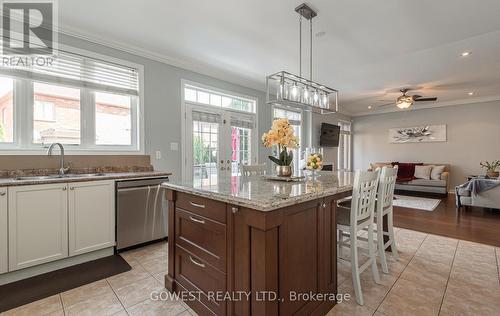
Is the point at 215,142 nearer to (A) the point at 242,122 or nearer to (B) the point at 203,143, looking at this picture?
(B) the point at 203,143

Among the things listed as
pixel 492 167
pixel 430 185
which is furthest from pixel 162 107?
pixel 492 167

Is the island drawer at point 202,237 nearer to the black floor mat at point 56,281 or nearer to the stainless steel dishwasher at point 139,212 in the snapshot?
the black floor mat at point 56,281

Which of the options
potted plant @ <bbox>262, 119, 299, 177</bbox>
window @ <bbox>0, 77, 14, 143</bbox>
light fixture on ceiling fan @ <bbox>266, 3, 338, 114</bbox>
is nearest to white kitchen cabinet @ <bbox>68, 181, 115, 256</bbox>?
window @ <bbox>0, 77, 14, 143</bbox>

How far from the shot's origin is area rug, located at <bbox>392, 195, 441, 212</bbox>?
16.4 feet

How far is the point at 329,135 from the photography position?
23.4ft

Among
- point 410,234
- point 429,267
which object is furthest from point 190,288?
point 410,234

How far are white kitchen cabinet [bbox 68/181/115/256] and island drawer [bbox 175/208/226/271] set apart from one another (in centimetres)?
120

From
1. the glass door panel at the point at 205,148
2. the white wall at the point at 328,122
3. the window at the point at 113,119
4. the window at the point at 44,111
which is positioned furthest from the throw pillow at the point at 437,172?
the window at the point at 44,111

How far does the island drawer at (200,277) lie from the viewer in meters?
1.55

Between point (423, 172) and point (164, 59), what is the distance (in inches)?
291

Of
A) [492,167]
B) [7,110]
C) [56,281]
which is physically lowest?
[56,281]

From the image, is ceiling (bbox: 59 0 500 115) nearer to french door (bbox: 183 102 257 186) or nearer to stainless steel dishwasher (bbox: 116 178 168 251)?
french door (bbox: 183 102 257 186)

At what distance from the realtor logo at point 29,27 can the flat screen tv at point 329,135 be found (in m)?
6.13

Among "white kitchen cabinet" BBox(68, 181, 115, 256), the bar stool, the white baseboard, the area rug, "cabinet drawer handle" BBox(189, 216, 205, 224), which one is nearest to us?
"cabinet drawer handle" BBox(189, 216, 205, 224)
